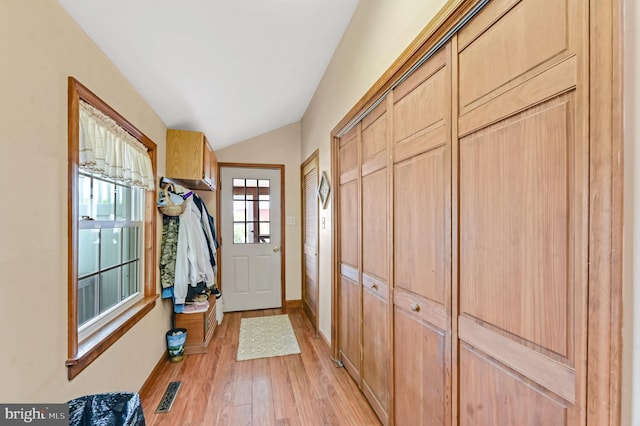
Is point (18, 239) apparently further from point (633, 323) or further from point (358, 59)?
point (358, 59)

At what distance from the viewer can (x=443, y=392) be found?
1180mm

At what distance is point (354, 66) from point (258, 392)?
2.55 meters

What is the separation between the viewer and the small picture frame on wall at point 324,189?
2721mm

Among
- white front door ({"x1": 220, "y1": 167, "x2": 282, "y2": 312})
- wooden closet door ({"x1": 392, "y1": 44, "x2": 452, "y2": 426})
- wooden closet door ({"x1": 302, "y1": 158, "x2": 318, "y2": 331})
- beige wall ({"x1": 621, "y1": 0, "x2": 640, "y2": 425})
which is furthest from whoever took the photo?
white front door ({"x1": 220, "y1": 167, "x2": 282, "y2": 312})

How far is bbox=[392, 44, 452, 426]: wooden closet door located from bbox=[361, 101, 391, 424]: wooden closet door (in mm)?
136

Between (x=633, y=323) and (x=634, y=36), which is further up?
(x=634, y=36)

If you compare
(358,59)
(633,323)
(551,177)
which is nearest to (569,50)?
(551,177)

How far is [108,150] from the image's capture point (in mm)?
1589

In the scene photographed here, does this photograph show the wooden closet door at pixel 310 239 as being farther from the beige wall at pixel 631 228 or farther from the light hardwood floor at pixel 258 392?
the beige wall at pixel 631 228

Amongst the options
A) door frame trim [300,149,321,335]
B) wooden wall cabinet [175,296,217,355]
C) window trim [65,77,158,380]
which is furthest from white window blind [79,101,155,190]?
door frame trim [300,149,321,335]

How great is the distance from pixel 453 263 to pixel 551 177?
1.57 feet

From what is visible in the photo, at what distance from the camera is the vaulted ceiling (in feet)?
4.52

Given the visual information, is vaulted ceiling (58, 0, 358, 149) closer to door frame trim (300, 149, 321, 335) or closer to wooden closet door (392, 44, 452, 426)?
door frame trim (300, 149, 321, 335)

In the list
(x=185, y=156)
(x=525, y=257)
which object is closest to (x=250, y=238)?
(x=185, y=156)
